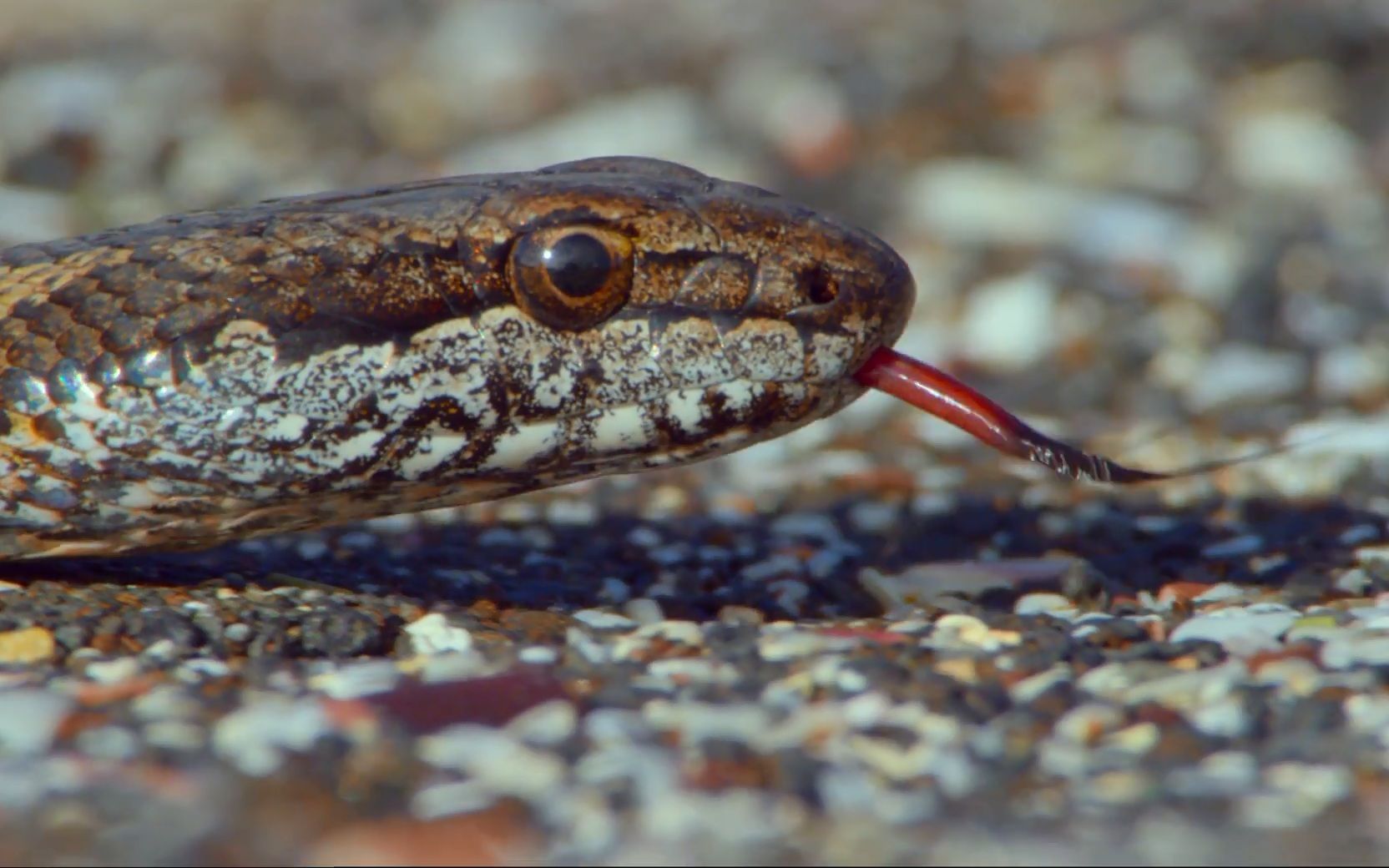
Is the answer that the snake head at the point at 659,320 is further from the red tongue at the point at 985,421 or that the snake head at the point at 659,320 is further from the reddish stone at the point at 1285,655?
the reddish stone at the point at 1285,655

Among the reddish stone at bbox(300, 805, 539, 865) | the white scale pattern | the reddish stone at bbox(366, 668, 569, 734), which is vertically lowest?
the reddish stone at bbox(300, 805, 539, 865)

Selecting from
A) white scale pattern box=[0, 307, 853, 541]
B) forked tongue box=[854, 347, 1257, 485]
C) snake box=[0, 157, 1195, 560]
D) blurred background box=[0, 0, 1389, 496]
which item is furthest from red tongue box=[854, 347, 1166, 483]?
blurred background box=[0, 0, 1389, 496]

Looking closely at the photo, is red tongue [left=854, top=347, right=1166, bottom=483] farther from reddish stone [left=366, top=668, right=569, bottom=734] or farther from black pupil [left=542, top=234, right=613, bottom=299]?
reddish stone [left=366, top=668, right=569, bottom=734]

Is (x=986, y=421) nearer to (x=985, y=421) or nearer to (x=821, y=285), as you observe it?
(x=985, y=421)

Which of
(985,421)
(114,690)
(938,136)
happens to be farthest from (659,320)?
(938,136)

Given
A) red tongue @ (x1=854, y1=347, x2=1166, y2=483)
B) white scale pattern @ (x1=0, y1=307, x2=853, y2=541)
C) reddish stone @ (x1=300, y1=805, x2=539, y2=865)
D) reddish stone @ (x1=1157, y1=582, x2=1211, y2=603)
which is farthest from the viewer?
reddish stone @ (x1=1157, y1=582, x2=1211, y2=603)

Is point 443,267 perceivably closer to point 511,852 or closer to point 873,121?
point 511,852
